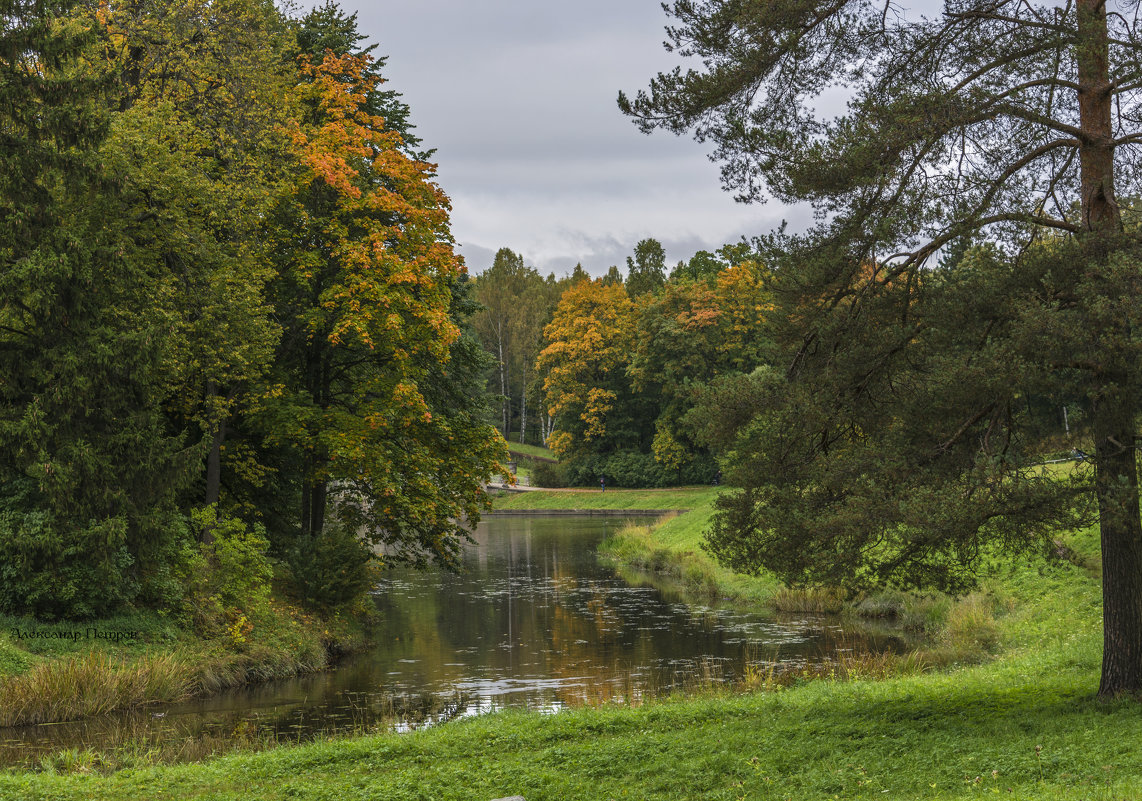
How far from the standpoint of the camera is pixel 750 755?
10.7 metres

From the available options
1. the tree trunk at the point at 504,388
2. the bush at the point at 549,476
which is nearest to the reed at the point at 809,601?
the bush at the point at 549,476

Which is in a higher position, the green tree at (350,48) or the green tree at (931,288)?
the green tree at (350,48)

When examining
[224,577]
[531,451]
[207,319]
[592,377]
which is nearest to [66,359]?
[207,319]

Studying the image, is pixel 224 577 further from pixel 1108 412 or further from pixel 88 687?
pixel 1108 412

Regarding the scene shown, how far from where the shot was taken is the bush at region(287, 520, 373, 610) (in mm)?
23078

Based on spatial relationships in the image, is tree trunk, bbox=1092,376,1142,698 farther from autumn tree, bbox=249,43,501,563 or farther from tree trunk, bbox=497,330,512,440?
tree trunk, bbox=497,330,512,440

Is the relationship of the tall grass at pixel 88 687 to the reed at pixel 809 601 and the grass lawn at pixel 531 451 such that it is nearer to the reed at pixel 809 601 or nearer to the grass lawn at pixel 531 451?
the reed at pixel 809 601

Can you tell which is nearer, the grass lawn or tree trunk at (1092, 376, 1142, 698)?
tree trunk at (1092, 376, 1142, 698)

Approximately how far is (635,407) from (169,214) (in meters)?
51.3

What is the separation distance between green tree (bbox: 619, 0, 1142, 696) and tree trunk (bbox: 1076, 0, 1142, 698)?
0.08ft

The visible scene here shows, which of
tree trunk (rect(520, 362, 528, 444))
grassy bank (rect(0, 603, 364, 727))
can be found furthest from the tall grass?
tree trunk (rect(520, 362, 528, 444))

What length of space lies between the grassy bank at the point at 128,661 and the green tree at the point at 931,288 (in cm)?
1009

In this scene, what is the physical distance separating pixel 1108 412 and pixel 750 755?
5.18 meters

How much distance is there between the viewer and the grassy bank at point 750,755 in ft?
→ 30.1
